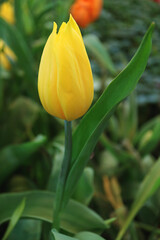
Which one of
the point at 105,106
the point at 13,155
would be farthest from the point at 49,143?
the point at 105,106

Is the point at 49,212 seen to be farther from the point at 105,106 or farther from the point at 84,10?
the point at 84,10

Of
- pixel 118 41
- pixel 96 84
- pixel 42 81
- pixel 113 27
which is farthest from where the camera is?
pixel 113 27

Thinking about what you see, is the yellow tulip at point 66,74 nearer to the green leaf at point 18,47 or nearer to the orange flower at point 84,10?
the green leaf at point 18,47

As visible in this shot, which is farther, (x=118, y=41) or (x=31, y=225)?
(x=118, y=41)

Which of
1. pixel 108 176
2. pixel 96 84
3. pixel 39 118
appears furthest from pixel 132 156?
pixel 96 84

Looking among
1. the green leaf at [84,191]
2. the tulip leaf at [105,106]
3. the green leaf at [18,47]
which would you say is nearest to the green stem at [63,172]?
the tulip leaf at [105,106]

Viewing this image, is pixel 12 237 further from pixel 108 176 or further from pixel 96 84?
pixel 96 84

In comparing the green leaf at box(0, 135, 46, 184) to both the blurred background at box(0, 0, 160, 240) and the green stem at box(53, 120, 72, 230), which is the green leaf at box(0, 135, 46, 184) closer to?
the blurred background at box(0, 0, 160, 240)
